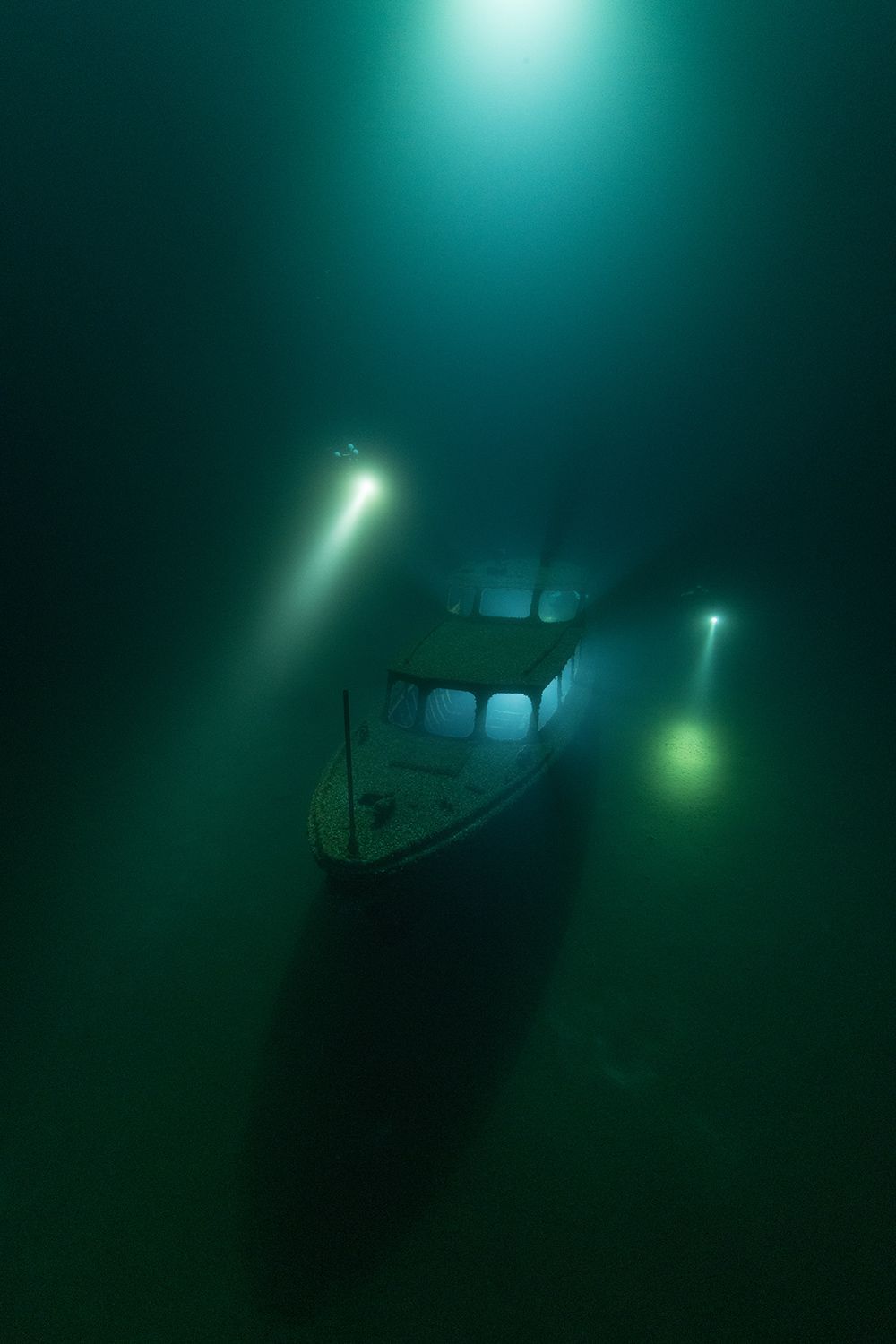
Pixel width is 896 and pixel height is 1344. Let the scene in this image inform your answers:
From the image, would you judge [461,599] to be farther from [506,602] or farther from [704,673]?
[704,673]

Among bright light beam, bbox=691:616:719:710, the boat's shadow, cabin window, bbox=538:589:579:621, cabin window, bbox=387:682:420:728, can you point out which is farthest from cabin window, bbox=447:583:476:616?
bright light beam, bbox=691:616:719:710

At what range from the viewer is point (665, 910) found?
5656mm

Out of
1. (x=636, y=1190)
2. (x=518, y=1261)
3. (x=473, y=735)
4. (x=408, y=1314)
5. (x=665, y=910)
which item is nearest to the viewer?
(x=408, y=1314)

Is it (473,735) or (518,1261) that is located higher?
(473,735)

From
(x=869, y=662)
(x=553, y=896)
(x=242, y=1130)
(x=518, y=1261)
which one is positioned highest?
(x=869, y=662)

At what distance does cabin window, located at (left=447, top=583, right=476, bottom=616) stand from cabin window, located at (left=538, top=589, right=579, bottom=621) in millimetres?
1452

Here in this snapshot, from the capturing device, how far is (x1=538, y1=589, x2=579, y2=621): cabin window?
9281 mm

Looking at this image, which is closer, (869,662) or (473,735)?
(473,735)

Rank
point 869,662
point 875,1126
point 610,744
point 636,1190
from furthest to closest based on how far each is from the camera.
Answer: point 869,662 < point 610,744 < point 875,1126 < point 636,1190

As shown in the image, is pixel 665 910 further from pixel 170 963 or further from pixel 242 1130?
pixel 170 963

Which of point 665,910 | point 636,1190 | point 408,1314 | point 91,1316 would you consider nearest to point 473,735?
point 665,910

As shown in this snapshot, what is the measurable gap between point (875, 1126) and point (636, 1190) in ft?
6.99

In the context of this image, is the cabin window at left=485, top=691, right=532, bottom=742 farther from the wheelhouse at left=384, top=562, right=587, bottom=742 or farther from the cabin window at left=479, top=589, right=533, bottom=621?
the cabin window at left=479, top=589, right=533, bottom=621

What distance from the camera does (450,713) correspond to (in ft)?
23.3
